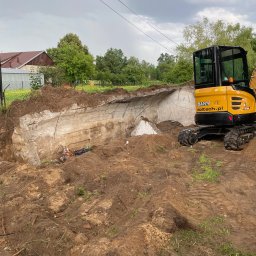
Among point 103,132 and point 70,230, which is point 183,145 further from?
point 70,230

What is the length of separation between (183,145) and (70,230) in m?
6.40

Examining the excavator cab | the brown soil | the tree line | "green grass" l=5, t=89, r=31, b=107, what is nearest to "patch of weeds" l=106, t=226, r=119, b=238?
the brown soil

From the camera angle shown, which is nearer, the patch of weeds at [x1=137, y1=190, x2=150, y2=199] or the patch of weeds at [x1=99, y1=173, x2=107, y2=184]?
the patch of weeds at [x1=137, y1=190, x2=150, y2=199]

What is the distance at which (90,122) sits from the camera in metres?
11.5

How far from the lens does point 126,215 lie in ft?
19.1

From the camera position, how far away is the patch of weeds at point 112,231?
514 centimetres

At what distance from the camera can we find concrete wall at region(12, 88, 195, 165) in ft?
31.3

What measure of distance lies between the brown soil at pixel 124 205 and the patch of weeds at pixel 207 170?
0.30ft

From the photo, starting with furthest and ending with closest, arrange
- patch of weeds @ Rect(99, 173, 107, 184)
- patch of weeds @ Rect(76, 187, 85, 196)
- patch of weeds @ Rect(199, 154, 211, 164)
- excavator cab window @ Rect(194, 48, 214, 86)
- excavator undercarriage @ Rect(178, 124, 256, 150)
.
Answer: excavator cab window @ Rect(194, 48, 214, 86)
excavator undercarriage @ Rect(178, 124, 256, 150)
patch of weeds @ Rect(199, 154, 211, 164)
patch of weeds @ Rect(99, 173, 107, 184)
patch of weeds @ Rect(76, 187, 85, 196)

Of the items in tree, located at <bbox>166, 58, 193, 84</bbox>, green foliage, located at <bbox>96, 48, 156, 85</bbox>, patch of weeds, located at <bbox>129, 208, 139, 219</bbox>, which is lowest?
patch of weeds, located at <bbox>129, 208, 139, 219</bbox>

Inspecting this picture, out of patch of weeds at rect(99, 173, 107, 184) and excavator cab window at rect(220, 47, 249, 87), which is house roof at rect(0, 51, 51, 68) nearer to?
excavator cab window at rect(220, 47, 249, 87)

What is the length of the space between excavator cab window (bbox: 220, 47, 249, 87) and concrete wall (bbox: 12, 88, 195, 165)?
3733mm

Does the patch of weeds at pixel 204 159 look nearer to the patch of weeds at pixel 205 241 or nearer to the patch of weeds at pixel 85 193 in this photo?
the patch of weeds at pixel 85 193

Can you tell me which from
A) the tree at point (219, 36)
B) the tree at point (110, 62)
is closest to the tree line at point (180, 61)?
the tree at point (219, 36)
